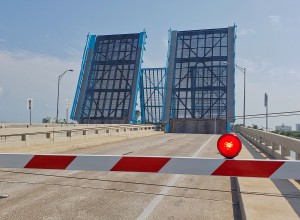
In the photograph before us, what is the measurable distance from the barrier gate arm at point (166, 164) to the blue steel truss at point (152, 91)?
37.2 metres

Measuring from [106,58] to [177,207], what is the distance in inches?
1357

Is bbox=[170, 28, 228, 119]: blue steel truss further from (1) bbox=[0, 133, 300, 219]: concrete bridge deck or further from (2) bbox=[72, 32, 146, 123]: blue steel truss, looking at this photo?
(1) bbox=[0, 133, 300, 219]: concrete bridge deck

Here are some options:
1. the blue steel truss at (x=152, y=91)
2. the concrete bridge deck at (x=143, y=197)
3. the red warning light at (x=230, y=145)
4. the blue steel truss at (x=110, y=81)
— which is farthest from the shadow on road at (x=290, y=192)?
the blue steel truss at (x=152, y=91)

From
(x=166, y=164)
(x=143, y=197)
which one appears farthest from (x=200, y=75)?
(x=166, y=164)

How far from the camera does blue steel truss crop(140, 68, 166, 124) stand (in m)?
42.8

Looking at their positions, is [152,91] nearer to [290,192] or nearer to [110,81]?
[110,81]

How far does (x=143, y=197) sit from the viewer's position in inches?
235

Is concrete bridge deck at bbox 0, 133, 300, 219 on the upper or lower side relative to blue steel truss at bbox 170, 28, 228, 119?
lower

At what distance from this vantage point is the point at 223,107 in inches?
1419

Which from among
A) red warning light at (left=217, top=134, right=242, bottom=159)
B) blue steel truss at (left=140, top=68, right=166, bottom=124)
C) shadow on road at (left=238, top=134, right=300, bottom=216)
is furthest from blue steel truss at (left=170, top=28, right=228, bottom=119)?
red warning light at (left=217, top=134, right=242, bottom=159)

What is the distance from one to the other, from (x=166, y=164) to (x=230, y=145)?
866mm

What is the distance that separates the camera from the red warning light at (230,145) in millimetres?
4254

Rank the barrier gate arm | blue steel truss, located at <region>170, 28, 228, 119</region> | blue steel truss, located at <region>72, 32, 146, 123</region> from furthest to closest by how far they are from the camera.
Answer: blue steel truss, located at <region>72, 32, 146, 123</region> < blue steel truss, located at <region>170, 28, 228, 119</region> < the barrier gate arm

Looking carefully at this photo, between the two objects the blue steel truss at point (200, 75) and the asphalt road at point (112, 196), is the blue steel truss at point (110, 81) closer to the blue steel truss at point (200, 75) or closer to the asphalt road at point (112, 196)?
the blue steel truss at point (200, 75)
